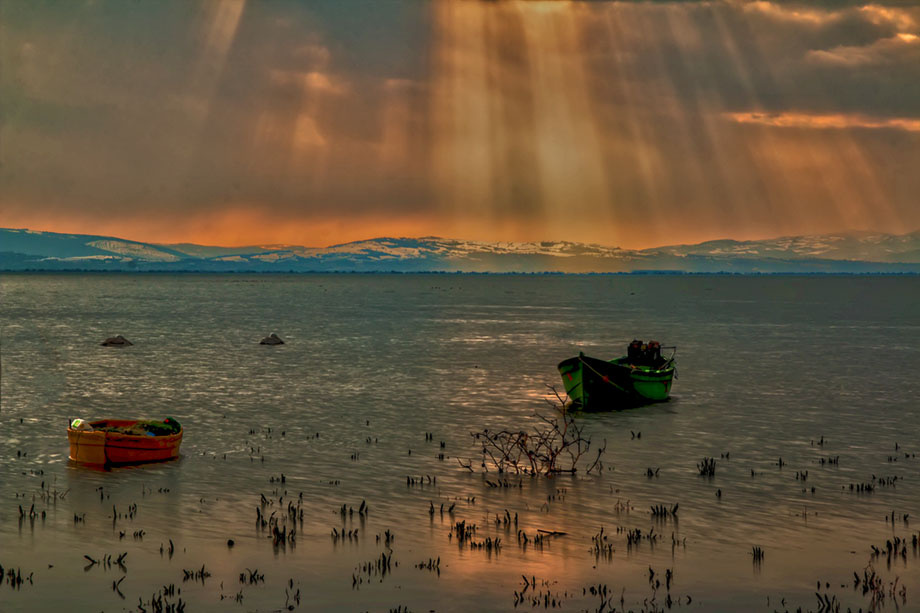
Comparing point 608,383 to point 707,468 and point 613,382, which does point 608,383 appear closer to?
point 613,382

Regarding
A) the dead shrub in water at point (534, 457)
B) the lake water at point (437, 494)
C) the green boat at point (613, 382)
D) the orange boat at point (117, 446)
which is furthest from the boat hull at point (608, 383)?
the orange boat at point (117, 446)

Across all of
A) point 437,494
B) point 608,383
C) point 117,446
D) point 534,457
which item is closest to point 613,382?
point 608,383

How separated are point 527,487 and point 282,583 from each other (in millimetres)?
9552

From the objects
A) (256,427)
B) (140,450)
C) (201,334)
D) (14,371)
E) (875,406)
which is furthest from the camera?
(201,334)

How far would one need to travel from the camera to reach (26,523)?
2130 centimetres

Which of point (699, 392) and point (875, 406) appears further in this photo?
point (699, 392)

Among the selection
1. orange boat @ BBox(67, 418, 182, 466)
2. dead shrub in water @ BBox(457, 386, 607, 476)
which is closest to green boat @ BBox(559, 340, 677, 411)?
dead shrub in water @ BBox(457, 386, 607, 476)

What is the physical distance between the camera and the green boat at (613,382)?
41344 mm

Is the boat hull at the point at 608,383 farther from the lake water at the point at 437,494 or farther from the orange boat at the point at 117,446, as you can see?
the orange boat at the point at 117,446

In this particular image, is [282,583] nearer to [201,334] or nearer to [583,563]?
[583,563]

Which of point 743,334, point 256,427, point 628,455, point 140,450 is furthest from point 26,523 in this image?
point 743,334

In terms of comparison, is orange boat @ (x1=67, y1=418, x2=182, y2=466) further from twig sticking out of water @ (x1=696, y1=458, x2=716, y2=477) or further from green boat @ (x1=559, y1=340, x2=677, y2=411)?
green boat @ (x1=559, y1=340, x2=677, y2=411)

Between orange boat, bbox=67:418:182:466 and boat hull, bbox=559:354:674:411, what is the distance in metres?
18.6

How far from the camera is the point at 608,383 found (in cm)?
4191
